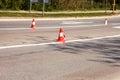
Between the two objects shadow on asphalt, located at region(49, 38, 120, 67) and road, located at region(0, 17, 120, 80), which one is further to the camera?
shadow on asphalt, located at region(49, 38, 120, 67)

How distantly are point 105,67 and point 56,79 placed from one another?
2.35 m

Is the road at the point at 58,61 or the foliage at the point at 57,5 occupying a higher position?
the foliage at the point at 57,5

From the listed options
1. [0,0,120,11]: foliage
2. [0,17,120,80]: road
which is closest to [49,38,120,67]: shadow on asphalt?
[0,17,120,80]: road

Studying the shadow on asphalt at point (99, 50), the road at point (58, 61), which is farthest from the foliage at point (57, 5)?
the road at point (58, 61)

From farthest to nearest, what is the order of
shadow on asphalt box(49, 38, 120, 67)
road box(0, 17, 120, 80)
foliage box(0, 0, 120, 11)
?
foliage box(0, 0, 120, 11) → shadow on asphalt box(49, 38, 120, 67) → road box(0, 17, 120, 80)

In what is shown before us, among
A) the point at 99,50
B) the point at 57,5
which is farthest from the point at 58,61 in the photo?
the point at 57,5

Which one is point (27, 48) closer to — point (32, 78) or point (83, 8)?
point (32, 78)

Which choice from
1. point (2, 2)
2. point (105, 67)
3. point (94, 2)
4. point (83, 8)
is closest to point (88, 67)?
point (105, 67)

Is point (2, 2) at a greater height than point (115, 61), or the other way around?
point (2, 2)

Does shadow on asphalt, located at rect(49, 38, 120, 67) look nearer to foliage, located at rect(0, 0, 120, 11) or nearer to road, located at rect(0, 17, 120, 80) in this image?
road, located at rect(0, 17, 120, 80)

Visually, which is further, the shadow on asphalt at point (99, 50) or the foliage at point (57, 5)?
the foliage at point (57, 5)

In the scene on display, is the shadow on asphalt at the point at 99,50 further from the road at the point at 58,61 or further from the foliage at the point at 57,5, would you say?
the foliage at the point at 57,5

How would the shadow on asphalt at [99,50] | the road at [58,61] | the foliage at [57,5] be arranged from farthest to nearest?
1. the foliage at [57,5]
2. the shadow on asphalt at [99,50]
3. the road at [58,61]

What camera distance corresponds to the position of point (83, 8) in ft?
173
